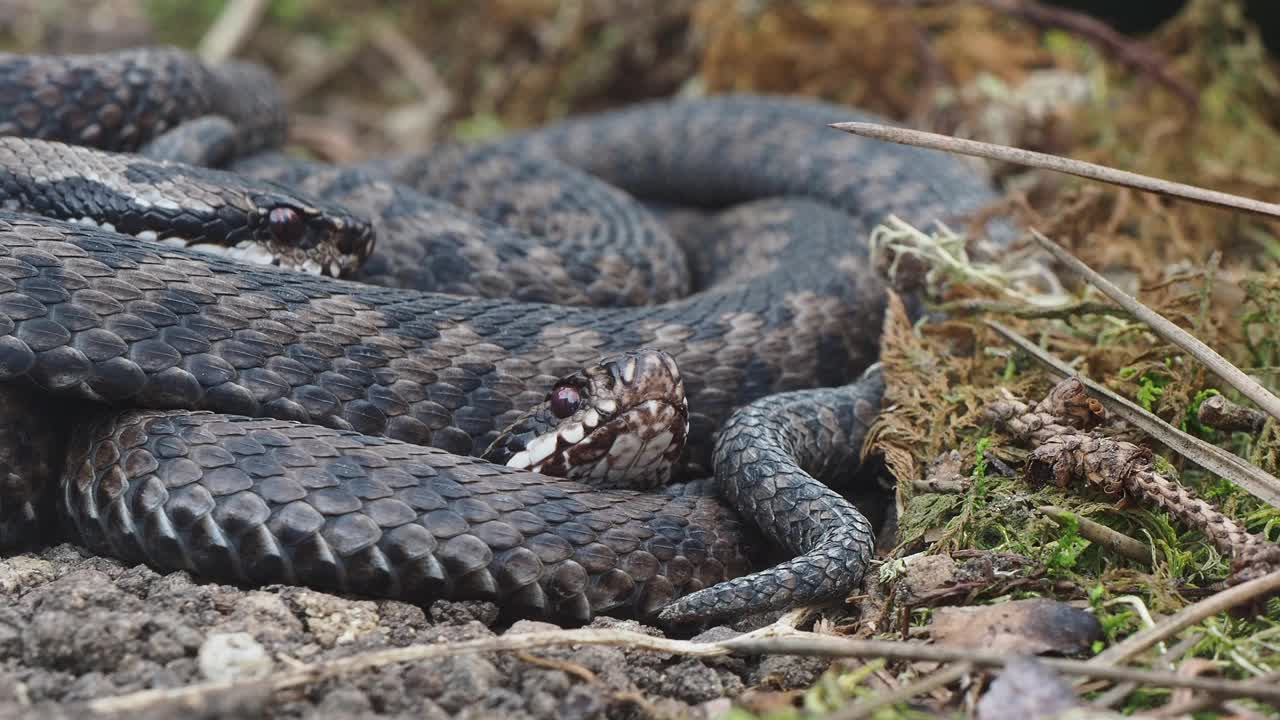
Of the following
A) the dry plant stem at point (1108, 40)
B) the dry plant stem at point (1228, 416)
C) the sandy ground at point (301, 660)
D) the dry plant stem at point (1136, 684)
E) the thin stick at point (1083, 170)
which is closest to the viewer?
the dry plant stem at point (1136, 684)

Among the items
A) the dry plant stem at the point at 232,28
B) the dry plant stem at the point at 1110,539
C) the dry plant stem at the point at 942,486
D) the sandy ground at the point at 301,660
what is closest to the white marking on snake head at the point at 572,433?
the sandy ground at the point at 301,660

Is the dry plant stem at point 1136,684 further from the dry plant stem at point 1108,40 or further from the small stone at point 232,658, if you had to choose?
the dry plant stem at point 1108,40

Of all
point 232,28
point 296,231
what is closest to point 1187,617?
point 296,231

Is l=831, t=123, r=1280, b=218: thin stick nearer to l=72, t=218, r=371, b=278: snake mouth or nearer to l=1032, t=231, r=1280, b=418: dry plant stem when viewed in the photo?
l=1032, t=231, r=1280, b=418: dry plant stem

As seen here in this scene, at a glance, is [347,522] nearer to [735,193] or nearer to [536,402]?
[536,402]

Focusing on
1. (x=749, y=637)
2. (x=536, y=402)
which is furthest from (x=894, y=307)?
(x=749, y=637)

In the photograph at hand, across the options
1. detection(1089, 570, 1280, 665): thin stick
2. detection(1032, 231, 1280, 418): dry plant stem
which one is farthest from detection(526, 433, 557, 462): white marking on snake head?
detection(1089, 570, 1280, 665): thin stick
